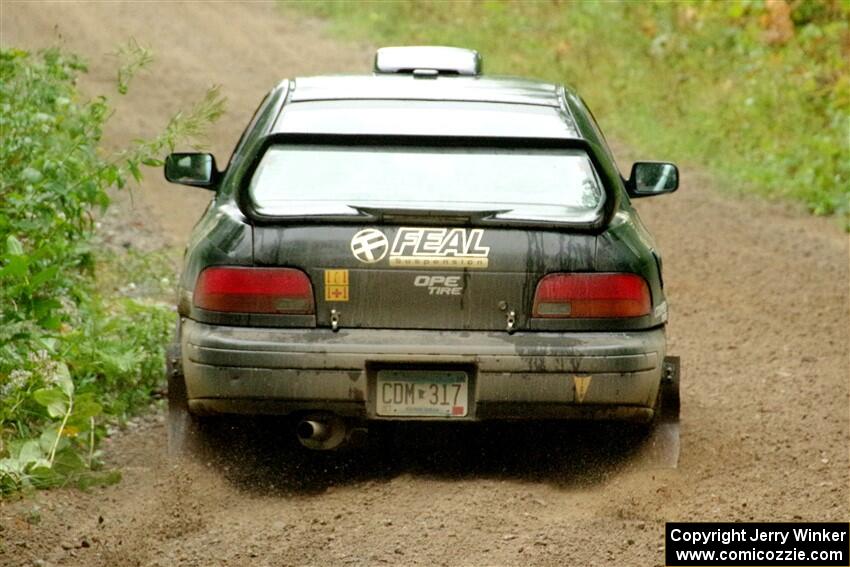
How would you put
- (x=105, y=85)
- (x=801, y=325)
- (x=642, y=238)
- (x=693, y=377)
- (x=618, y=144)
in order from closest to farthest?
(x=642, y=238) → (x=693, y=377) → (x=801, y=325) → (x=618, y=144) → (x=105, y=85)

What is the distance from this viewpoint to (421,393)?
17.2 feet

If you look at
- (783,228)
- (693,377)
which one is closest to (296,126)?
(693,377)

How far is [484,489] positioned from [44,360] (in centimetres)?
203

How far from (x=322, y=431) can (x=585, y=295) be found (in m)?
1.04

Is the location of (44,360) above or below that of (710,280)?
above

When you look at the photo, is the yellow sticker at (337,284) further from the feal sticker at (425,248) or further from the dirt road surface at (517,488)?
the dirt road surface at (517,488)

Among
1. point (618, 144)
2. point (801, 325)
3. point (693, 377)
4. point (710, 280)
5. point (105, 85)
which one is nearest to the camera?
point (693, 377)

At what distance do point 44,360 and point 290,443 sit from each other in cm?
108

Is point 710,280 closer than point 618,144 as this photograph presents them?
Yes

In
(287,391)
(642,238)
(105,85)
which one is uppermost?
(642,238)

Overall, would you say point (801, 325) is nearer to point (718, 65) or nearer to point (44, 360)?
point (44, 360)

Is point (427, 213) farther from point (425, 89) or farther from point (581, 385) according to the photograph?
point (425, 89)

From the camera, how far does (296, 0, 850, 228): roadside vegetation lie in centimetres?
1368

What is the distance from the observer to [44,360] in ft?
20.6
